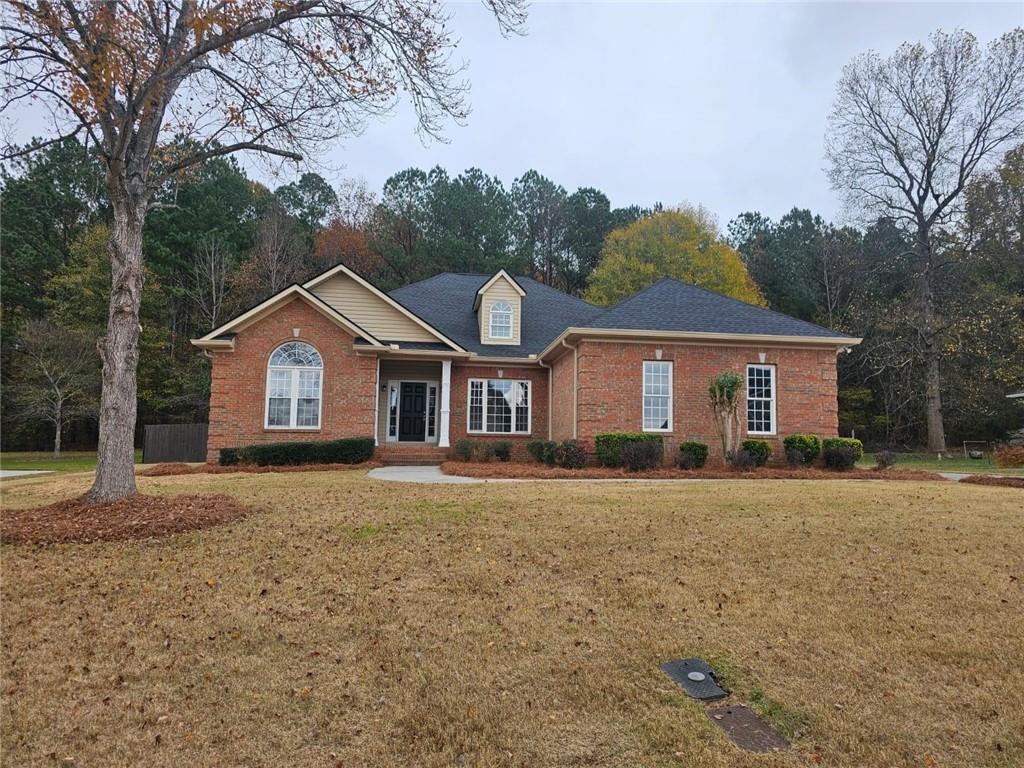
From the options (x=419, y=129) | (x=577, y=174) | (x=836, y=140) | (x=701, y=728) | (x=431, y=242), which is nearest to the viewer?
(x=701, y=728)

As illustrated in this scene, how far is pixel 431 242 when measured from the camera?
36.8 m

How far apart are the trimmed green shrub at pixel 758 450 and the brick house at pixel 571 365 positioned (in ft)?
3.69

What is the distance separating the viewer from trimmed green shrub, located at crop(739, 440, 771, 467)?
14672mm

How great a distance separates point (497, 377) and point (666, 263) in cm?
1983

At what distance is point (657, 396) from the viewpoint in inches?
627

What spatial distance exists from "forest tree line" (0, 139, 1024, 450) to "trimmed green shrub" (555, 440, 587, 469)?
1813 centimetres

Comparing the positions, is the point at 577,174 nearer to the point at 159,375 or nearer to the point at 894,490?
the point at 159,375

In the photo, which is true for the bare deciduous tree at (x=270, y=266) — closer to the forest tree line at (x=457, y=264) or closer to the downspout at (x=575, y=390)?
the forest tree line at (x=457, y=264)

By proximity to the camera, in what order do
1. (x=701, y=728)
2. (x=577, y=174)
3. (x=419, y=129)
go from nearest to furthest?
1. (x=701, y=728)
2. (x=419, y=129)
3. (x=577, y=174)

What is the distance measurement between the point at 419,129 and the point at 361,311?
29.2 feet

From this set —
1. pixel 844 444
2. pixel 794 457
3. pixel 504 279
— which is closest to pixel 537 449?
pixel 504 279

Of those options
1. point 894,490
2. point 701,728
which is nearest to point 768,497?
point 894,490

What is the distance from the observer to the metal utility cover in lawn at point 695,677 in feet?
11.8

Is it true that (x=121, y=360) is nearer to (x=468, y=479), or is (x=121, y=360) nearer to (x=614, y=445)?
(x=468, y=479)
